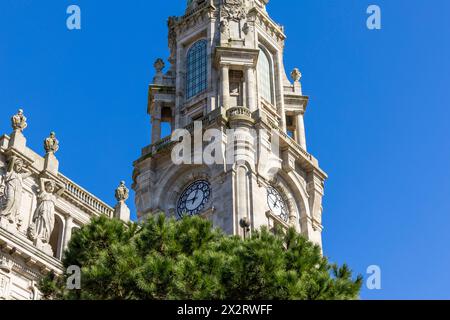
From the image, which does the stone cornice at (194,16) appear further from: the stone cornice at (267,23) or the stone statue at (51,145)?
the stone statue at (51,145)

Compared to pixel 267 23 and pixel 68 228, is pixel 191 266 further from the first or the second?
pixel 267 23

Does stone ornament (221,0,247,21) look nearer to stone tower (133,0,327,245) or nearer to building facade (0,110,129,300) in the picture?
stone tower (133,0,327,245)

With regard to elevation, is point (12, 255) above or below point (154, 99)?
below

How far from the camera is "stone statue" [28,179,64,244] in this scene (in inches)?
1586

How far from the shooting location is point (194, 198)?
212 feet

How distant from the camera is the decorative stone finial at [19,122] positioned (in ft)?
137

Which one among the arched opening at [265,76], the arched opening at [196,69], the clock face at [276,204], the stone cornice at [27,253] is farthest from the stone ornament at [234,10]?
the stone cornice at [27,253]

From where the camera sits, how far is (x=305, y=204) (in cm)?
6694

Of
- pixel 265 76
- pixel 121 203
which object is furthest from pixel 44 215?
pixel 265 76

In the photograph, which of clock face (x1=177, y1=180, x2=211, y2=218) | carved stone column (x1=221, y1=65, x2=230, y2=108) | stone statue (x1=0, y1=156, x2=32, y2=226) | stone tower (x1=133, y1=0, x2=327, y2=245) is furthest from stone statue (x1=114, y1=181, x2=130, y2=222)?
carved stone column (x1=221, y1=65, x2=230, y2=108)

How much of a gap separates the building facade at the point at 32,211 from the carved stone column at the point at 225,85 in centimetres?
2389
